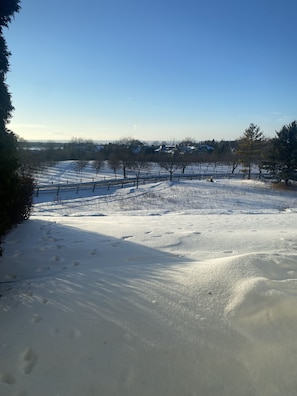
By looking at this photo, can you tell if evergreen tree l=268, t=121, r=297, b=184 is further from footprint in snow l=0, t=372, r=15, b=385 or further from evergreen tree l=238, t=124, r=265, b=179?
footprint in snow l=0, t=372, r=15, b=385

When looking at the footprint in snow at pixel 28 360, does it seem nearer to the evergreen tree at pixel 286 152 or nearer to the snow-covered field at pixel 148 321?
the snow-covered field at pixel 148 321

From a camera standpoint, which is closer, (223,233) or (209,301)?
(209,301)

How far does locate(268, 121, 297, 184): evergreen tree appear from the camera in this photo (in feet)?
111

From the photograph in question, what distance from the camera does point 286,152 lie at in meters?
34.3

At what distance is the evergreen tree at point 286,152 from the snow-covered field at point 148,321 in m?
32.4

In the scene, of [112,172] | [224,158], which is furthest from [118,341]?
[224,158]

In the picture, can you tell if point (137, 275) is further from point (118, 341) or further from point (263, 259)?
point (263, 259)

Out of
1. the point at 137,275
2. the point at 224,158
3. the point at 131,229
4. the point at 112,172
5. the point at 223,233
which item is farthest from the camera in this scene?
the point at 224,158

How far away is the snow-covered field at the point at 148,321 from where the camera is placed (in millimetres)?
2473

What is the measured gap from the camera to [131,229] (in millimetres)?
8305

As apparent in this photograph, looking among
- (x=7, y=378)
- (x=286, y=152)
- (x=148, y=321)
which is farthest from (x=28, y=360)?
(x=286, y=152)

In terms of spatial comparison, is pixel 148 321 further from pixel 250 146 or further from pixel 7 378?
pixel 250 146

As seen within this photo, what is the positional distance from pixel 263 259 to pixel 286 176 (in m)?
34.0

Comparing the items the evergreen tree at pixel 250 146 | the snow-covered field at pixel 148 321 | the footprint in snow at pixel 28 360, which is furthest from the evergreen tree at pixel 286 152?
the footprint in snow at pixel 28 360
